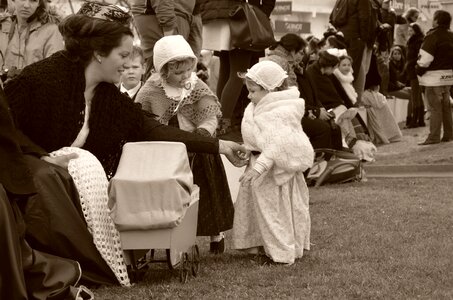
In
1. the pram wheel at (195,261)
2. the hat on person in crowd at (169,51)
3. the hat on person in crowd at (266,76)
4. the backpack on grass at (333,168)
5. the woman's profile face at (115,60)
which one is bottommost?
the backpack on grass at (333,168)

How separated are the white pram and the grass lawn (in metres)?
0.27

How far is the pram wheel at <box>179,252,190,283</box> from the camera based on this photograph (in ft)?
19.2

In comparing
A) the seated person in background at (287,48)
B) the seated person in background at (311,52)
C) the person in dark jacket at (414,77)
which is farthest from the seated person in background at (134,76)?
the person in dark jacket at (414,77)

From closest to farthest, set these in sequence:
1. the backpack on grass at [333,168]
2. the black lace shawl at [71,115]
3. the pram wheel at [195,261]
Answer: the black lace shawl at [71,115], the pram wheel at [195,261], the backpack on grass at [333,168]

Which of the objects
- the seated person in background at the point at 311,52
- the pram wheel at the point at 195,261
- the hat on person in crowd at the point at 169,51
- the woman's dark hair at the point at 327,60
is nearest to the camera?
the pram wheel at the point at 195,261

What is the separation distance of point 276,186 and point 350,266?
736 mm

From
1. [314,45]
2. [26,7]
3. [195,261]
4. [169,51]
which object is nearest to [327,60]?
[314,45]

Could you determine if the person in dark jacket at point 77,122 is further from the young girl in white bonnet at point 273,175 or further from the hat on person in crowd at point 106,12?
the young girl in white bonnet at point 273,175

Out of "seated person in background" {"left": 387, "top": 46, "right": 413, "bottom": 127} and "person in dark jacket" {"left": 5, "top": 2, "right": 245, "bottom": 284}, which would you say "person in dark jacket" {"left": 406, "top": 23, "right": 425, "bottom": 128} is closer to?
"seated person in background" {"left": 387, "top": 46, "right": 413, "bottom": 127}

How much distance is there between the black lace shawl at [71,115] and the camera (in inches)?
225

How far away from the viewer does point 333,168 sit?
11531 millimetres

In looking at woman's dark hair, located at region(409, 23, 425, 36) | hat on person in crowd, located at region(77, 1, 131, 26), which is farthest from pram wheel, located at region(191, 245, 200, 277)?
woman's dark hair, located at region(409, 23, 425, 36)

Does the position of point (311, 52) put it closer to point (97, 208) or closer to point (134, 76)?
point (134, 76)

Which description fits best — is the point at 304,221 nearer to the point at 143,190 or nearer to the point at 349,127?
the point at 143,190
